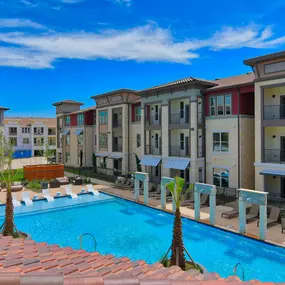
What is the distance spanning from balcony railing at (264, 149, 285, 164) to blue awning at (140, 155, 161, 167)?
1088 cm

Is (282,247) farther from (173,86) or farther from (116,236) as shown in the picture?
(173,86)

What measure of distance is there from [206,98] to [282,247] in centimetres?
1548

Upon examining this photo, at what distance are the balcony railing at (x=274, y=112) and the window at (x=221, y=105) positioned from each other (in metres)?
3.23

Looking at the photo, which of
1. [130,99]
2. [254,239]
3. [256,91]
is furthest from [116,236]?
[130,99]

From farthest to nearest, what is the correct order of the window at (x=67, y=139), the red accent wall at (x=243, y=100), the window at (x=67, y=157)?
the window at (x=67, y=157) → the window at (x=67, y=139) → the red accent wall at (x=243, y=100)

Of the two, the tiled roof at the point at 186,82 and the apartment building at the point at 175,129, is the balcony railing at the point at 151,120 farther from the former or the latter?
the tiled roof at the point at 186,82

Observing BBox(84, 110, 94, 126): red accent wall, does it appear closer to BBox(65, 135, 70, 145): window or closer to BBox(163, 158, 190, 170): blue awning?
BBox(65, 135, 70, 145): window

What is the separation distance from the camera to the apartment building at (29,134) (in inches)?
3051

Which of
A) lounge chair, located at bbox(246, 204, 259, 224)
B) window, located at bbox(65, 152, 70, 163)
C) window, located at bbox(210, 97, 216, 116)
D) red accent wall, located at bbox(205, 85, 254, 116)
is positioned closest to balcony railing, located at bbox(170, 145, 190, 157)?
window, located at bbox(210, 97, 216, 116)

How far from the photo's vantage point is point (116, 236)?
A: 18297 mm

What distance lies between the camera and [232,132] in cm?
2536

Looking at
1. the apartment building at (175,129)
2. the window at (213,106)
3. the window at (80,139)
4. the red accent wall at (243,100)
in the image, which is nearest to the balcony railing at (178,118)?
the apartment building at (175,129)

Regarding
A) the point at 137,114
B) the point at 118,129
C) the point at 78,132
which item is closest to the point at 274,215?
the point at 137,114

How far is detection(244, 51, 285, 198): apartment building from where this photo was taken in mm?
21047
